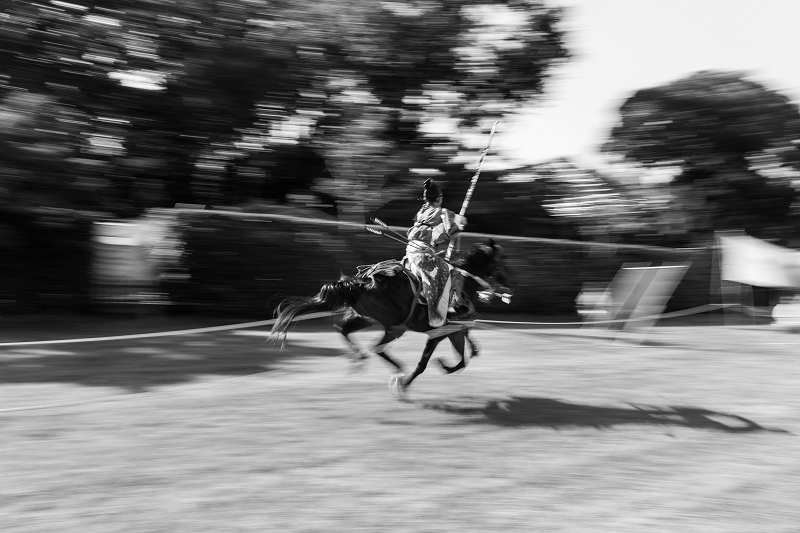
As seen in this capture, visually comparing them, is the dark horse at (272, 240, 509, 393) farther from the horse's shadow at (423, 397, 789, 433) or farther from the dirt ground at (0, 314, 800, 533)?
the horse's shadow at (423, 397, 789, 433)

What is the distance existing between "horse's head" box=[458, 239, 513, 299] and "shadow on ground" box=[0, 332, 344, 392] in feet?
10.3

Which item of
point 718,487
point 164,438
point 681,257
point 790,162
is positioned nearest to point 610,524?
point 718,487

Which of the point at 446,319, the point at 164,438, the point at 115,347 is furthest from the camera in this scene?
the point at 115,347

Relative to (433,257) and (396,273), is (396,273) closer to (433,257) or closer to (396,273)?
(396,273)

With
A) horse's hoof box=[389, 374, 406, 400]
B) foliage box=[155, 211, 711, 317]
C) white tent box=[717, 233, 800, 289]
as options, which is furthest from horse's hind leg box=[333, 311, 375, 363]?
white tent box=[717, 233, 800, 289]

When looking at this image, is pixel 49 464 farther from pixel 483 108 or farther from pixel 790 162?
pixel 790 162

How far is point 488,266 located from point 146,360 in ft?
16.6

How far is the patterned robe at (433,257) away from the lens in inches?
344

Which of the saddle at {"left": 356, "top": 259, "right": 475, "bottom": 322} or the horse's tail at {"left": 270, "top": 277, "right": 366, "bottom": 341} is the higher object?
the saddle at {"left": 356, "top": 259, "right": 475, "bottom": 322}

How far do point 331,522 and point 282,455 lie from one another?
1.55m

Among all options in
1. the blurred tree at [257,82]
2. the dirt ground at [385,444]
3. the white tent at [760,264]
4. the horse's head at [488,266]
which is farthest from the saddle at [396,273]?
the white tent at [760,264]

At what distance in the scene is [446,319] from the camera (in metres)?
8.91

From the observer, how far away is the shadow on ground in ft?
32.2

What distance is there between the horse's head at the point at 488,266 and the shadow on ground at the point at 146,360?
124 inches
